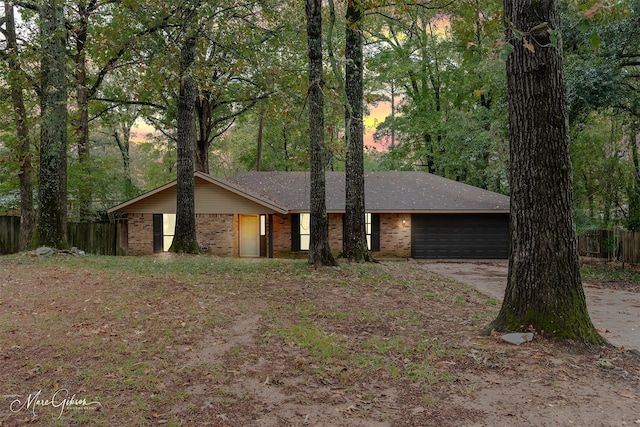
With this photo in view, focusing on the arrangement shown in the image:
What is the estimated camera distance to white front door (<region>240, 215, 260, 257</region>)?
21625 mm

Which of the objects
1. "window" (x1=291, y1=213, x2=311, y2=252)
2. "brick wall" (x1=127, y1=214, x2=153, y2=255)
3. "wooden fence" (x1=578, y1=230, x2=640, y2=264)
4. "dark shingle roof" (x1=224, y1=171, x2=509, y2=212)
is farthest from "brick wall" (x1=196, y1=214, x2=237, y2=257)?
"wooden fence" (x1=578, y1=230, x2=640, y2=264)

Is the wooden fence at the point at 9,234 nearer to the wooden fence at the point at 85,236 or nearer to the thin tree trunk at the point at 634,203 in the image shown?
the wooden fence at the point at 85,236

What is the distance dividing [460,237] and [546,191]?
16175 millimetres

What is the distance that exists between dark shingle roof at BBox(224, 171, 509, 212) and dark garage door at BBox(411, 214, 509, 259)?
0.78 metres

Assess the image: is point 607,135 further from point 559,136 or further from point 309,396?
point 309,396

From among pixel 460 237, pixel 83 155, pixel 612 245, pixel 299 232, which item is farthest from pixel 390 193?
pixel 83 155

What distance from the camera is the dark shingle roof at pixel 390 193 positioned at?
1978cm

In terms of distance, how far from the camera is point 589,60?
13742 millimetres

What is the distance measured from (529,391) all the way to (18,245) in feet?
64.4

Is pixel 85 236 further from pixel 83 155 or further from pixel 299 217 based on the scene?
pixel 299 217

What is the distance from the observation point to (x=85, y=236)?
17.3m

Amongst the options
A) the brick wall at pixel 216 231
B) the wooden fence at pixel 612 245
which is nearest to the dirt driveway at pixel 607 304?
the wooden fence at pixel 612 245

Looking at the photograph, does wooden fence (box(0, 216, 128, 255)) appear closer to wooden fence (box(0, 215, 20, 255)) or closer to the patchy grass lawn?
wooden fence (box(0, 215, 20, 255))

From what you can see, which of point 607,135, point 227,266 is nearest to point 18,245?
point 227,266
